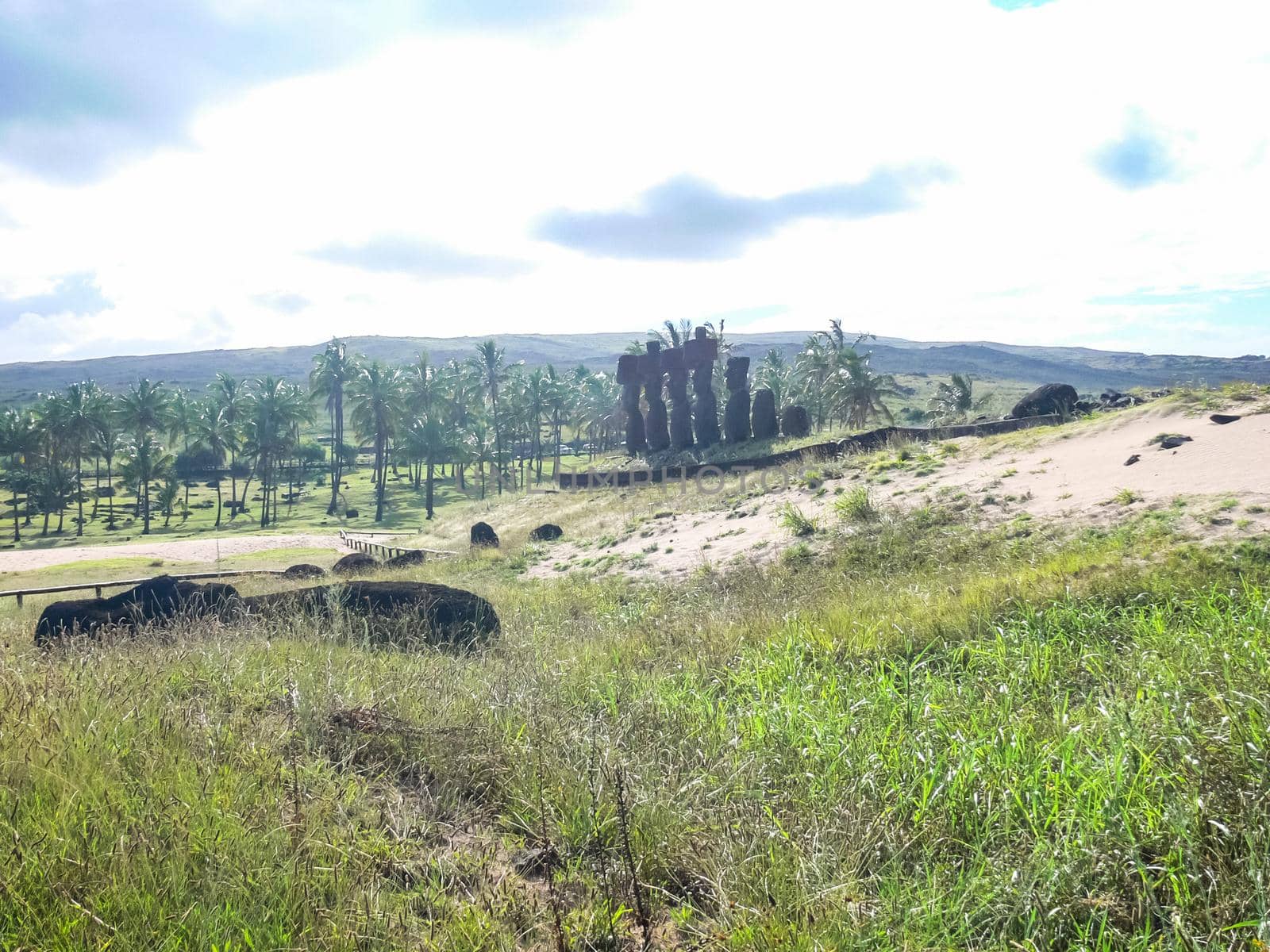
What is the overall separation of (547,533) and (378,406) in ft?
147

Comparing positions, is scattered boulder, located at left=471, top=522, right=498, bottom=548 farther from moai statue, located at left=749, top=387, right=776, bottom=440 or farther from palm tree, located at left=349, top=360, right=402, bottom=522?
palm tree, located at left=349, top=360, right=402, bottom=522

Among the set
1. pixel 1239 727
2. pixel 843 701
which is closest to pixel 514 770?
pixel 843 701

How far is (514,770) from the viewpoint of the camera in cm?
357

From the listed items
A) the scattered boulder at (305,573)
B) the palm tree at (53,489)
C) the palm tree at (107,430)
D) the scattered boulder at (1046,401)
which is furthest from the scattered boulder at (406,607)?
the palm tree at (107,430)

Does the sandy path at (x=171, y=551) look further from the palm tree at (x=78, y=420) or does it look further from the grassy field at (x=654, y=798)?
the grassy field at (x=654, y=798)

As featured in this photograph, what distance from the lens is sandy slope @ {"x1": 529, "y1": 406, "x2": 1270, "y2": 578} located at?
9328mm

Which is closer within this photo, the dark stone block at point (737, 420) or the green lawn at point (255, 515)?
the dark stone block at point (737, 420)

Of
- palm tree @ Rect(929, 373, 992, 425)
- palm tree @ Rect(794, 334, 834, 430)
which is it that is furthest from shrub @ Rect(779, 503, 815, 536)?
palm tree @ Rect(794, 334, 834, 430)

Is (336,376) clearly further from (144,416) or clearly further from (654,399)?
(654,399)

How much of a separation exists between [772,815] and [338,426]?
71.9m

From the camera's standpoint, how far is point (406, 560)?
21828 mm

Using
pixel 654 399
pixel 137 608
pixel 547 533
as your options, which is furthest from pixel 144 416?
pixel 137 608

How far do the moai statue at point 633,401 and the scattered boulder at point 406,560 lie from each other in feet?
63.2

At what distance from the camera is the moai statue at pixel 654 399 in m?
39.9
